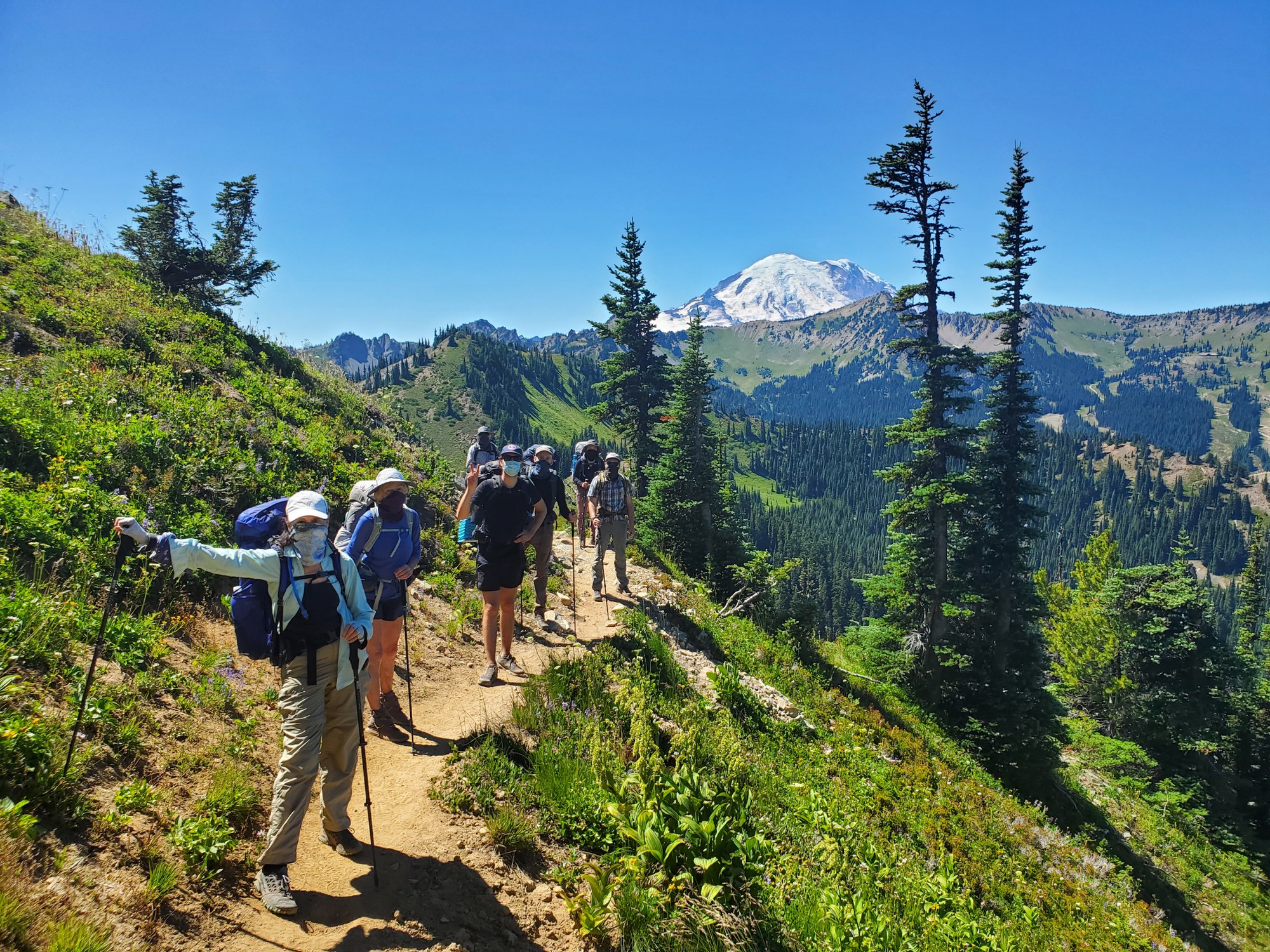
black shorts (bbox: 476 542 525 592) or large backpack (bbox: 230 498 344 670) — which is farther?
black shorts (bbox: 476 542 525 592)

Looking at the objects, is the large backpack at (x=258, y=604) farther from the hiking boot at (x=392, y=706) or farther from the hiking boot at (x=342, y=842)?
the hiking boot at (x=392, y=706)

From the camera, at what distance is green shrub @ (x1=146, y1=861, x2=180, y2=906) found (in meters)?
3.40

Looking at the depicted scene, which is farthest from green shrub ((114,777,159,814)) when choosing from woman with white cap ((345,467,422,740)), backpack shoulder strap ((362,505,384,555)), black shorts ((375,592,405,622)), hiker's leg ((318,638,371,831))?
backpack shoulder strap ((362,505,384,555))

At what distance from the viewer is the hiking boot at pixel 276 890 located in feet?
12.4

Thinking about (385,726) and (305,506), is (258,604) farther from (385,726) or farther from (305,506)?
(385,726)

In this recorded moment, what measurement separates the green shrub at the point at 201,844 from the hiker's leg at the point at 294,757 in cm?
25

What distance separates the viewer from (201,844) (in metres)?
3.83

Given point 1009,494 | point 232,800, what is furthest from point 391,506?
point 1009,494

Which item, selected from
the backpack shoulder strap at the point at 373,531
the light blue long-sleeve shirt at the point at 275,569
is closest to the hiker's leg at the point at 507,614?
the backpack shoulder strap at the point at 373,531

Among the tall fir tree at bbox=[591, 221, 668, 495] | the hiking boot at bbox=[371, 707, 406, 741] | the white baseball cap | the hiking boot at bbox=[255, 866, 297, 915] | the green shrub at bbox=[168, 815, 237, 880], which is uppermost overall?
the tall fir tree at bbox=[591, 221, 668, 495]

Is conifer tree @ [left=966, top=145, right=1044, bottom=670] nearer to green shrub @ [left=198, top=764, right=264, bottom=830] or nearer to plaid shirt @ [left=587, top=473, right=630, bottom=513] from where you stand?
plaid shirt @ [left=587, top=473, right=630, bottom=513]

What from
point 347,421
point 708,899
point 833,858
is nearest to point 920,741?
point 833,858

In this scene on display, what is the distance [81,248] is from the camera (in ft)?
56.9

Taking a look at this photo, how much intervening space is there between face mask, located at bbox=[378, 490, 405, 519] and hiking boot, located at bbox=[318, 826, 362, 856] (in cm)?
281
